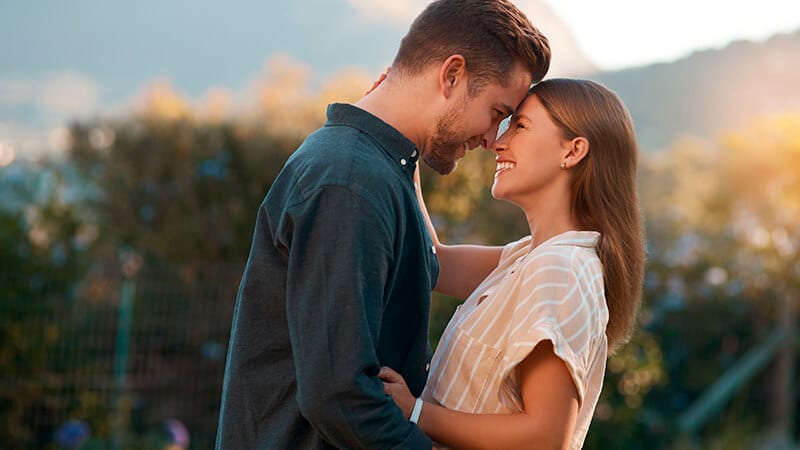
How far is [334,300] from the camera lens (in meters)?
1.85

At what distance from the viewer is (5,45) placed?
5303cm

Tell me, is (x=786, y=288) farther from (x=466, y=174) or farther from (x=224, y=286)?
(x=224, y=286)

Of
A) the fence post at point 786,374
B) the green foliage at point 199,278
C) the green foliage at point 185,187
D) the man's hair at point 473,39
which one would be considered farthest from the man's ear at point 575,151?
the fence post at point 786,374

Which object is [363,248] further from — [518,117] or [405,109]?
[518,117]

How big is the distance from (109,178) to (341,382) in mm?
5595

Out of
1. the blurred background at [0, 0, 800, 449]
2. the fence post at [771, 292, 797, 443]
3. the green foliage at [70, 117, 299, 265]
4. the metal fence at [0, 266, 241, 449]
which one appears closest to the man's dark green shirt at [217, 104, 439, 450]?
the blurred background at [0, 0, 800, 449]

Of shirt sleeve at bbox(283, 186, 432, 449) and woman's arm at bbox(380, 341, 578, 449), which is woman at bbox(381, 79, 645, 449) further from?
shirt sleeve at bbox(283, 186, 432, 449)

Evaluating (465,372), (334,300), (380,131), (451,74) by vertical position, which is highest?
(451,74)

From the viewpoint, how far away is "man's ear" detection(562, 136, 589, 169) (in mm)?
2322

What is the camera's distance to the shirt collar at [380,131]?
2.10m

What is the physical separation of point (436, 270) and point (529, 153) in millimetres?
365

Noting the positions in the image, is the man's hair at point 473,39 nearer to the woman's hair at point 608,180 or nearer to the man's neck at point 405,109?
the man's neck at point 405,109

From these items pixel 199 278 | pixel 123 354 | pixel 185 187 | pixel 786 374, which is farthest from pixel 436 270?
pixel 786 374

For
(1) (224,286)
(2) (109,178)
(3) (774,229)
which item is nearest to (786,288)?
(3) (774,229)
